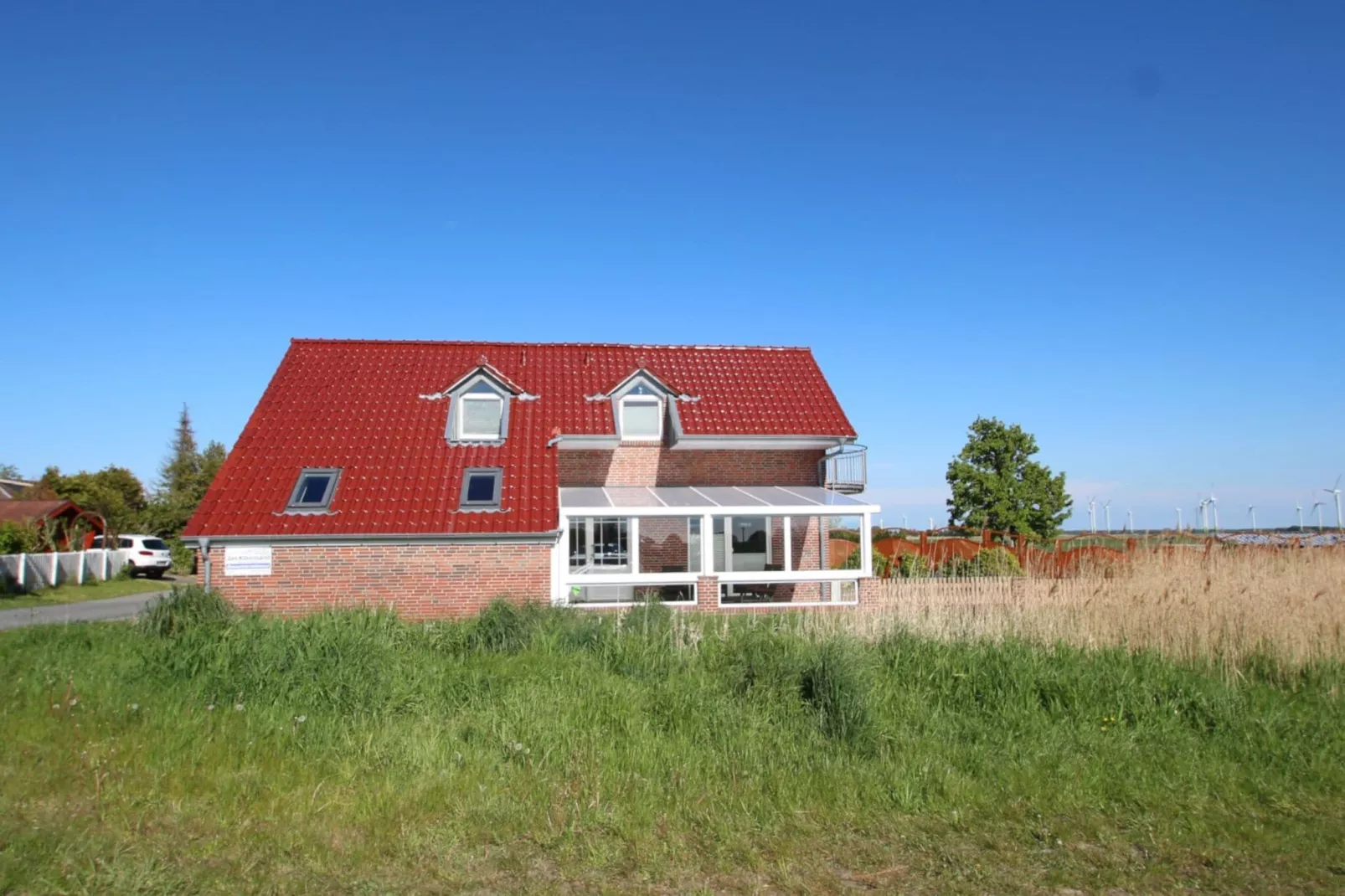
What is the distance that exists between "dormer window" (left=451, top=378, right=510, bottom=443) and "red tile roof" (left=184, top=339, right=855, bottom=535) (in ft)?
0.97

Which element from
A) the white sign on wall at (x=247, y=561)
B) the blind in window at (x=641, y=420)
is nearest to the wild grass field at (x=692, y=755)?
the white sign on wall at (x=247, y=561)

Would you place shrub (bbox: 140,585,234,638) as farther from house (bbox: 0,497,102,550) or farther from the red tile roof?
house (bbox: 0,497,102,550)

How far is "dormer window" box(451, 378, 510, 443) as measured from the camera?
66.7 feet

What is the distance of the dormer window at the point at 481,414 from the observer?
66.7 ft

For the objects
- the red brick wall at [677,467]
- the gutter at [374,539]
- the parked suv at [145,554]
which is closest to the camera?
the gutter at [374,539]

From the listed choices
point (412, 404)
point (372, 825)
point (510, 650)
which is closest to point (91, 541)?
point (412, 404)

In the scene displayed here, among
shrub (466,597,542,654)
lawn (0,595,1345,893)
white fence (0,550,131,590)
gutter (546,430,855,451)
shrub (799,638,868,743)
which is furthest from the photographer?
white fence (0,550,131,590)

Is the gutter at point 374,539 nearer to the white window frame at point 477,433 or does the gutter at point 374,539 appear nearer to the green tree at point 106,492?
the white window frame at point 477,433

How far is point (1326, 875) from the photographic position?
4.93 m

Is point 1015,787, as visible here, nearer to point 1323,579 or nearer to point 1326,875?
point 1326,875

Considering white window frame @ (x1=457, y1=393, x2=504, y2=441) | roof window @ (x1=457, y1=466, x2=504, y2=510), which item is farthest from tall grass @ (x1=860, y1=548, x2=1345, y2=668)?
white window frame @ (x1=457, y1=393, x2=504, y2=441)

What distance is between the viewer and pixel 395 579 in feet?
55.7

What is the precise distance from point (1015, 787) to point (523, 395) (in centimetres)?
1708

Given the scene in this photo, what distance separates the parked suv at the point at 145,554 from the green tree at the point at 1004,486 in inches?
1196
